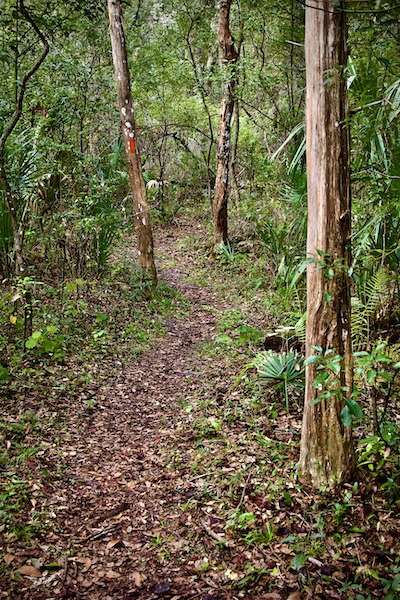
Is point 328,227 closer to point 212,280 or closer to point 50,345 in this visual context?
point 50,345

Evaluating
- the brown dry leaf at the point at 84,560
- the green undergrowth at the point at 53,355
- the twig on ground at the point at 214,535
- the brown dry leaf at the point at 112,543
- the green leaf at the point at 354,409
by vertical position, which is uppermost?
the green leaf at the point at 354,409

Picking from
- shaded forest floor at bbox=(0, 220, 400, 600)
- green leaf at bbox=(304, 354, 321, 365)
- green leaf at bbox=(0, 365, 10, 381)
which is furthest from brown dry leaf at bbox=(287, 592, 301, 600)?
green leaf at bbox=(0, 365, 10, 381)

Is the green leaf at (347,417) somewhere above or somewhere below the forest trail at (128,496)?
above

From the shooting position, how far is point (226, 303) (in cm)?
797

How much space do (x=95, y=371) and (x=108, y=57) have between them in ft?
23.7

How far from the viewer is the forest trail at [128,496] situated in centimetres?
262

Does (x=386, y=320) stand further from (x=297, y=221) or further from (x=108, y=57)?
(x=108, y=57)

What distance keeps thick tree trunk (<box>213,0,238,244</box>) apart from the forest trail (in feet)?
17.5

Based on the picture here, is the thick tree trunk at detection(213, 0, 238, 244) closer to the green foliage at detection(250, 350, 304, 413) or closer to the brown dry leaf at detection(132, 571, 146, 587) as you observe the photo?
the green foliage at detection(250, 350, 304, 413)

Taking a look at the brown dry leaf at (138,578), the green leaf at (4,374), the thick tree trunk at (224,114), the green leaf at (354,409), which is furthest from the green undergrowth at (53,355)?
the thick tree trunk at (224,114)

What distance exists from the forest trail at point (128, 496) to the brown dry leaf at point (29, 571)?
0.04 m

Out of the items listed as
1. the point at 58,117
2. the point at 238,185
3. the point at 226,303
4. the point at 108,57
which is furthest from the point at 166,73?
the point at 226,303

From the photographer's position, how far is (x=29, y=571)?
102 inches

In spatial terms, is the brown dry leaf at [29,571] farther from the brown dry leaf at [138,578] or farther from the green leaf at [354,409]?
the green leaf at [354,409]
